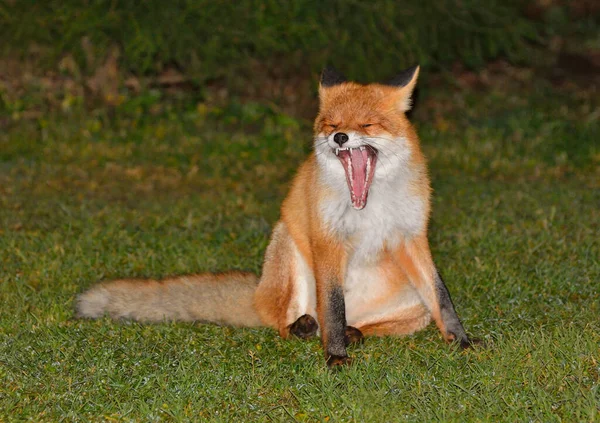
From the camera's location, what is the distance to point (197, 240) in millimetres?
7828

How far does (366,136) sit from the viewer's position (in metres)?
4.95

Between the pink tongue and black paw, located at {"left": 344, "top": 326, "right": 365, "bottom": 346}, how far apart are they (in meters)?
0.88

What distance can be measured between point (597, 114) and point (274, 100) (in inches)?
175

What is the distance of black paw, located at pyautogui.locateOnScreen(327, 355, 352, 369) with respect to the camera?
5004 millimetres

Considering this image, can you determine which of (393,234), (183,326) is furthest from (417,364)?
(183,326)

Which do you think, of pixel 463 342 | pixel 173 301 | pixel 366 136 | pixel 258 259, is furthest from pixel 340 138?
pixel 258 259

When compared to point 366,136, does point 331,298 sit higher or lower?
lower

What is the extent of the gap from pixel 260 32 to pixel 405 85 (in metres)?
5.97

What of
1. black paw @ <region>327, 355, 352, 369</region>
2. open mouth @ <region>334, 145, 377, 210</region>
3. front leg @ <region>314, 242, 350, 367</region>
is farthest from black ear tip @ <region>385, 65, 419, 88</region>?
black paw @ <region>327, 355, 352, 369</region>

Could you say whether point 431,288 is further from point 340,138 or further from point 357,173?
point 340,138

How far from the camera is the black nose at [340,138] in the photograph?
484 cm

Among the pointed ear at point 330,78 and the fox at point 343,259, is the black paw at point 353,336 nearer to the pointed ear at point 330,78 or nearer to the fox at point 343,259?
the fox at point 343,259

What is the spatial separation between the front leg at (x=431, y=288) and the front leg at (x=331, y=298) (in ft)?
1.47

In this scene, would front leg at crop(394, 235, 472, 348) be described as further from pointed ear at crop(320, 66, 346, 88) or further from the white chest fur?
pointed ear at crop(320, 66, 346, 88)
